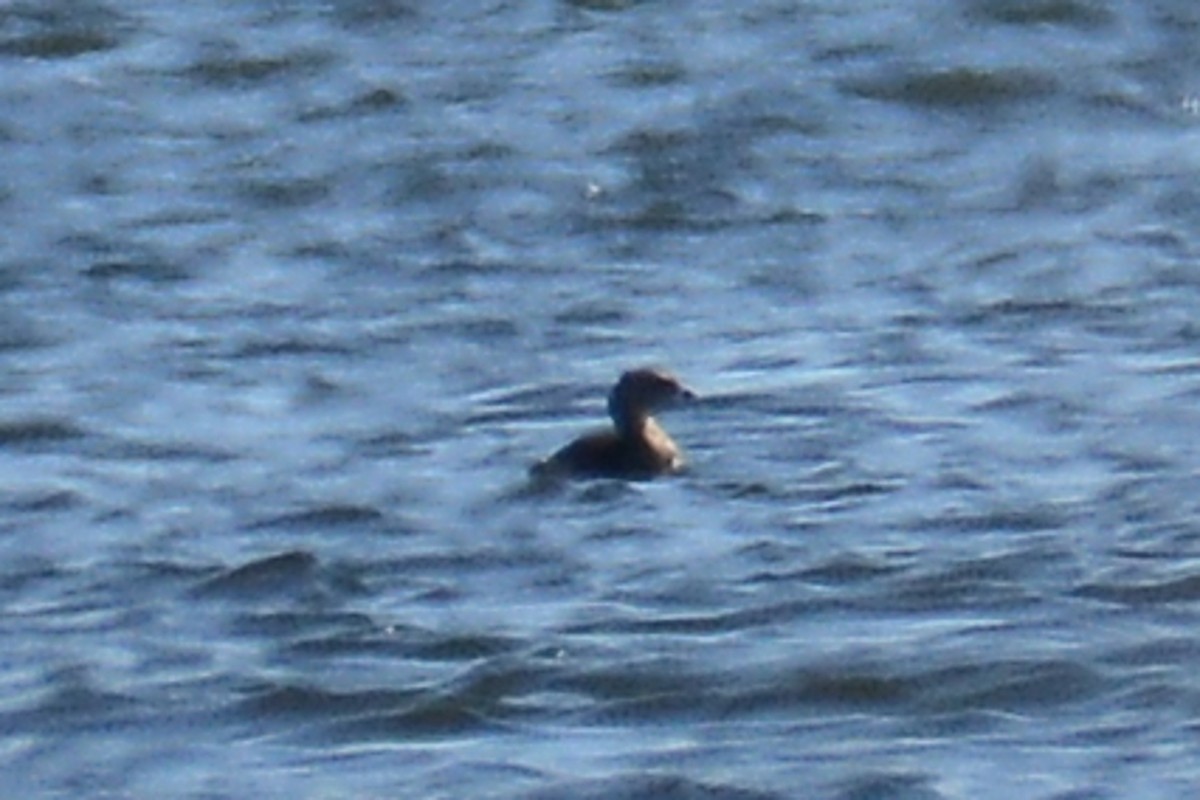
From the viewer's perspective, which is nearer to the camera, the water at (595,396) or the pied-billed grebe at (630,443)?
the water at (595,396)

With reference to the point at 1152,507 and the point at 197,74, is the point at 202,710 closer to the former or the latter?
the point at 1152,507

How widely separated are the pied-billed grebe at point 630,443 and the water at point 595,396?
0.09 metres

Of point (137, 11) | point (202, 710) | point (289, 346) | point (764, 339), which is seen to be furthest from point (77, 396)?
point (137, 11)

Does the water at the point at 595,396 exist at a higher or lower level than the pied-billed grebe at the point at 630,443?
lower

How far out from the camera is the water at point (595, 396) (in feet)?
41.1

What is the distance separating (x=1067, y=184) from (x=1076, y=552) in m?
4.59

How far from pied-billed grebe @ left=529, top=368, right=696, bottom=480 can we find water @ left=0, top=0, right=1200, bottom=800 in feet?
0.31

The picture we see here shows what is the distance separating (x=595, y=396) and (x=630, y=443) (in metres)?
1.07

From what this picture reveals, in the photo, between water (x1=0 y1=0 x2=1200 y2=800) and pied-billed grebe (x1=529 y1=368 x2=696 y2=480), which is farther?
pied-billed grebe (x1=529 y1=368 x2=696 y2=480)

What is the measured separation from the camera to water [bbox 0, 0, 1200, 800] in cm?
1252

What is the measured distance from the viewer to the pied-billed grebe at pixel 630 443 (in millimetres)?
14555

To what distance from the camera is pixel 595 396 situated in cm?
1557

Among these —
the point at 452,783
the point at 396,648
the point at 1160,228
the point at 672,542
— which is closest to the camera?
the point at 452,783

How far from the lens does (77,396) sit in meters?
15.9
